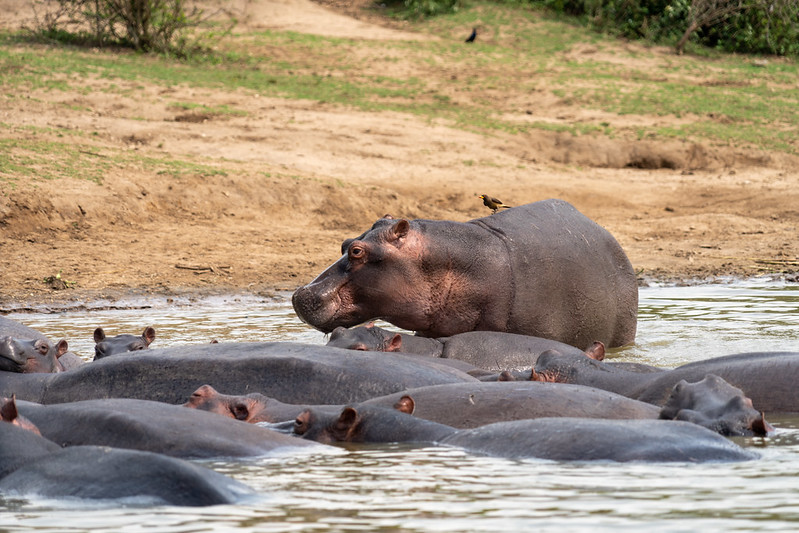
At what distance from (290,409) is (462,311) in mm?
2613

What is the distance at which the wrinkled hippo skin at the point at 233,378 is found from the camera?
562cm

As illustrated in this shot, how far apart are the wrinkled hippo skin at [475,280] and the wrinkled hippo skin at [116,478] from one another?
342 cm

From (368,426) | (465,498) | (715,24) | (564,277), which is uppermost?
(715,24)

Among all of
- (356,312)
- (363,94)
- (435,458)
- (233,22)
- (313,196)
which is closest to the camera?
(435,458)

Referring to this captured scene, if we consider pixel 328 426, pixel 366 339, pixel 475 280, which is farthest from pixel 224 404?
pixel 475 280

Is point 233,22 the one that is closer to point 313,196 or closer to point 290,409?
point 313,196

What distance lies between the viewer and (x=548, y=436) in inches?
178

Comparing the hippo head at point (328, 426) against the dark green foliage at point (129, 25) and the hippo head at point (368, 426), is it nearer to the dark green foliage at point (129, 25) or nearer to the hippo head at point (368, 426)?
the hippo head at point (368, 426)

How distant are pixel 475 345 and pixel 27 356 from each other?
2.47 meters

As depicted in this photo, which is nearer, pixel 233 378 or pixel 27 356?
pixel 233 378

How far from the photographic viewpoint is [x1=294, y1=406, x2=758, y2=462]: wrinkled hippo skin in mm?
4324

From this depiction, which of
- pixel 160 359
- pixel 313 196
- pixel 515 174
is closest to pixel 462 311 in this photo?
pixel 160 359

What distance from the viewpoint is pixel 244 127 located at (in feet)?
49.8

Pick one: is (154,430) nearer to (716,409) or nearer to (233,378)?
(233,378)
